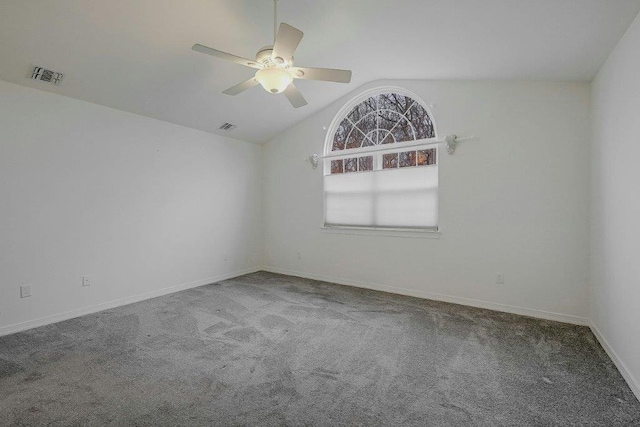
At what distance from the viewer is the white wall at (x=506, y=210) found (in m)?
3.04

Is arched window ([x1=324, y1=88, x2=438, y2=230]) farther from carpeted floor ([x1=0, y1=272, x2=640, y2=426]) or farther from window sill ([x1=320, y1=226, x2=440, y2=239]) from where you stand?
carpeted floor ([x1=0, y1=272, x2=640, y2=426])

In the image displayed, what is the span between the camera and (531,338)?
2701 millimetres

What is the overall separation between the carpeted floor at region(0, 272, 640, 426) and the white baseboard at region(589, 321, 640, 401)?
48 millimetres

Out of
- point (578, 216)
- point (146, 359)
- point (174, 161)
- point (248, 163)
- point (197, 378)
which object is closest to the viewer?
point (197, 378)

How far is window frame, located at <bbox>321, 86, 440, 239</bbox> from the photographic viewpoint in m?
3.89

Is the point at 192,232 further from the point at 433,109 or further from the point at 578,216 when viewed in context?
the point at 578,216

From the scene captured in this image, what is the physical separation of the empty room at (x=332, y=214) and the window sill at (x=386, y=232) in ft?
0.19

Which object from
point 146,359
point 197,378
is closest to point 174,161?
point 146,359

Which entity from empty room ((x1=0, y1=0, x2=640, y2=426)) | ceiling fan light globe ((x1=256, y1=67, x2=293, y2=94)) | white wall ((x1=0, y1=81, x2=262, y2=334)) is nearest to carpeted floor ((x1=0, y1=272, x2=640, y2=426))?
empty room ((x1=0, y1=0, x2=640, y2=426))

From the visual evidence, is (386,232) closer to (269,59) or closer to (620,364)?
(620,364)

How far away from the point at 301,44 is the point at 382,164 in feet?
6.69

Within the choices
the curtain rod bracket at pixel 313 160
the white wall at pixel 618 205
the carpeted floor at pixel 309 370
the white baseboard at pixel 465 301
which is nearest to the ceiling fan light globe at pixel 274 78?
the carpeted floor at pixel 309 370

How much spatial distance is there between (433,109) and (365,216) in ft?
5.64

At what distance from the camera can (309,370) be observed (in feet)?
7.20
